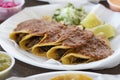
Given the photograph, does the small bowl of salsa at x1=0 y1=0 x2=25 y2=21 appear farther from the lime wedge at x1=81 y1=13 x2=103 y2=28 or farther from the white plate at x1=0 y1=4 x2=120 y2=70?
the lime wedge at x1=81 y1=13 x2=103 y2=28

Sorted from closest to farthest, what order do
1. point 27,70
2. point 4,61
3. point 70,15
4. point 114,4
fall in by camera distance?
point 4,61, point 27,70, point 70,15, point 114,4

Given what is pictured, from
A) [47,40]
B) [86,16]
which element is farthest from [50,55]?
[86,16]

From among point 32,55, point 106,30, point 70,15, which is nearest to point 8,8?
point 70,15

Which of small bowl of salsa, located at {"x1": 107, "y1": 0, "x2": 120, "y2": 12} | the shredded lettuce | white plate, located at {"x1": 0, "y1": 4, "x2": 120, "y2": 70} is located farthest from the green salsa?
small bowl of salsa, located at {"x1": 107, "y1": 0, "x2": 120, "y2": 12}

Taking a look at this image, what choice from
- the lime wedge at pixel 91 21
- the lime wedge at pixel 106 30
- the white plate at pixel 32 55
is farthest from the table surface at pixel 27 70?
the lime wedge at pixel 91 21

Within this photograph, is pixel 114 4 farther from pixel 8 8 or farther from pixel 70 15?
pixel 8 8

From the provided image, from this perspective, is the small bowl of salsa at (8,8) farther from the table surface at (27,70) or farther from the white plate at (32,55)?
the table surface at (27,70)

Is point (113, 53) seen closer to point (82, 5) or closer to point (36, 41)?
point (36, 41)
